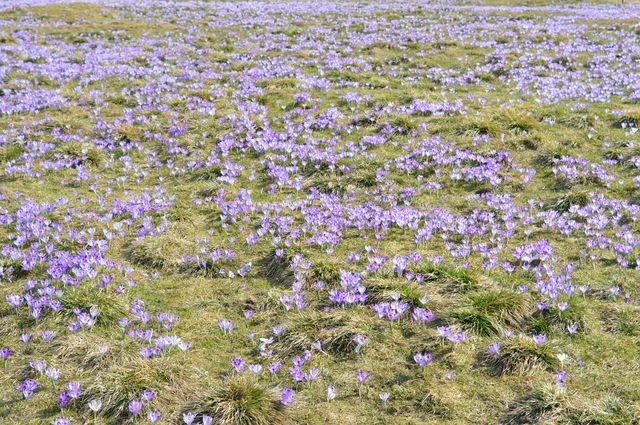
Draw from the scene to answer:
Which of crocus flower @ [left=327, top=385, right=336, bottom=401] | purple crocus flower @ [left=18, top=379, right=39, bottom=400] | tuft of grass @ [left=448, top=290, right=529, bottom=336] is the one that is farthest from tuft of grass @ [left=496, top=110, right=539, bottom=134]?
purple crocus flower @ [left=18, top=379, right=39, bottom=400]

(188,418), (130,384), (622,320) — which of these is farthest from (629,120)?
(130,384)

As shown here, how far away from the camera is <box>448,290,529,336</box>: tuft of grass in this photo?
264 inches

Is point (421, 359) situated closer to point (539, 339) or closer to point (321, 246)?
point (539, 339)

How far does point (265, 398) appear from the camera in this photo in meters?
5.58

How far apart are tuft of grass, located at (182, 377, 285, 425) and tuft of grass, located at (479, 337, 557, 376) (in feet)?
8.50

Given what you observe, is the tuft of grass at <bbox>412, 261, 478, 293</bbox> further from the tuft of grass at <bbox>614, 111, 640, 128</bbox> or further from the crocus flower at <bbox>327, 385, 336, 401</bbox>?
the tuft of grass at <bbox>614, 111, 640, 128</bbox>

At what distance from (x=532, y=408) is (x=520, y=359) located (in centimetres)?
82

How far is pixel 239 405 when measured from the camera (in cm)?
545

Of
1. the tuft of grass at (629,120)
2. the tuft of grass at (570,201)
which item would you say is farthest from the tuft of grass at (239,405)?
the tuft of grass at (629,120)

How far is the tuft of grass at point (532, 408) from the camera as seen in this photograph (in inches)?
207

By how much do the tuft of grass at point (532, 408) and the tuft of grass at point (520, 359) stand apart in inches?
21.1

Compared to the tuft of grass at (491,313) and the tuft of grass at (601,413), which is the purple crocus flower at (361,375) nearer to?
the tuft of grass at (491,313)

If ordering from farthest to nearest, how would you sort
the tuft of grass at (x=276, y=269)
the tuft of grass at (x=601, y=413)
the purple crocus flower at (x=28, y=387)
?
the tuft of grass at (x=276, y=269) → the purple crocus flower at (x=28, y=387) → the tuft of grass at (x=601, y=413)

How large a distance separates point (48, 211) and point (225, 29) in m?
A: 23.9
